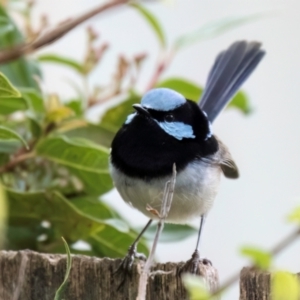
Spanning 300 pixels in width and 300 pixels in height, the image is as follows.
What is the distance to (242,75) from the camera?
2.02m

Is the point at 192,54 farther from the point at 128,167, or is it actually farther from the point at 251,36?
the point at 128,167

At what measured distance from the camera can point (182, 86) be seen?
1870 millimetres

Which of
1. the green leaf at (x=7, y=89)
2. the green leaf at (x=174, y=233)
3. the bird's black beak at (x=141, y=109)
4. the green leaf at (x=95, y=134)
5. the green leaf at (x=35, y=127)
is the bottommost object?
the green leaf at (x=174, y=233)

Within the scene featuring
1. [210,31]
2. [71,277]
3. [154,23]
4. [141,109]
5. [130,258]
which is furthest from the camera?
[154,23]

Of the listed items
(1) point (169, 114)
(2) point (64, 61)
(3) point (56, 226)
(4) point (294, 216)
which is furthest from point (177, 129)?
(4) point (294, 216)

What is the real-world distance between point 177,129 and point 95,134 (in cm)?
28

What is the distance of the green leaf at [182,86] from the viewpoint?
1.85 meters

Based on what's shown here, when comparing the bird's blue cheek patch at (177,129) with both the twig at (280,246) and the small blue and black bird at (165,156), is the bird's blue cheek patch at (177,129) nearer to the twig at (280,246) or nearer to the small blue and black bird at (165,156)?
the small blue and black bird at (165,156)

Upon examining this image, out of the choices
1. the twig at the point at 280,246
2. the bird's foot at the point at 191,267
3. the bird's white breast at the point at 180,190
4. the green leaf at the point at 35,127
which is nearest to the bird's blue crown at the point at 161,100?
the bird's white breast at the point at 180,190

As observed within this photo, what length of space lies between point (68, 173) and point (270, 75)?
7.46 ft

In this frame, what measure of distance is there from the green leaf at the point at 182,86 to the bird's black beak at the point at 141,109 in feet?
1.22

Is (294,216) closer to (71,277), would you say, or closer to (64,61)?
(71,277)

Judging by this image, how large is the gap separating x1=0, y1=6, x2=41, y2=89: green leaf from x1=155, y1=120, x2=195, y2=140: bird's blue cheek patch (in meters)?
0.43

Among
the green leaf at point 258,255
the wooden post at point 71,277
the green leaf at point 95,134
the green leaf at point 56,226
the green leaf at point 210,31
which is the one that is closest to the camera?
the green leaf at point 258,255
